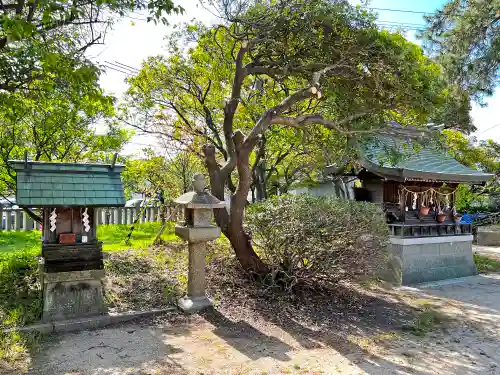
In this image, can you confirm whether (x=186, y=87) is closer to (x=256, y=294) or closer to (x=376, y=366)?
(x=256, y=294)

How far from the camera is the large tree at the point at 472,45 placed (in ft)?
35.0

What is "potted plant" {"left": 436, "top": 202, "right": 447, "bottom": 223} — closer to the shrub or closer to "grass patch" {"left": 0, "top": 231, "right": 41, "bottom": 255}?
the shrub

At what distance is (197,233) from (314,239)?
2.25 metres

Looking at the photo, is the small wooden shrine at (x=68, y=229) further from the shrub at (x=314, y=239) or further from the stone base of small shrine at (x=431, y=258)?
the stone base of small shrine at (x=431, y=258)

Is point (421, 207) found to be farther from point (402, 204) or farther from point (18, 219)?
point (18, 219)

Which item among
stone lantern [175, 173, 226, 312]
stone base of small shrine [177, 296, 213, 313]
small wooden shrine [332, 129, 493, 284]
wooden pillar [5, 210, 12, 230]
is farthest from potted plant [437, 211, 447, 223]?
wooden pillar [5, 210, 12, 230]

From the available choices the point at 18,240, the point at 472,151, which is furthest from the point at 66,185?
the point at 472,151

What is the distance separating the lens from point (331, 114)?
9.00m

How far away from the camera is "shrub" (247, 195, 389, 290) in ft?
24.6

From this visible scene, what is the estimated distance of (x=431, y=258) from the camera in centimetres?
1217

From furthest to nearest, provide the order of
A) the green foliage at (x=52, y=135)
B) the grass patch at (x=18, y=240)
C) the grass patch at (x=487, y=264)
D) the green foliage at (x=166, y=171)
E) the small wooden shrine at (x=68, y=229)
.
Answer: the grass patch at (x=487, y=264), the green foliage at (x=166, y=171), the grass patch at (x=18, y=240), the green foliage at (x=52, y=135), the small wooden shrine at (x=68, y=229)

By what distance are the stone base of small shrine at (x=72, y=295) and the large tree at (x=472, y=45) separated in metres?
10.8

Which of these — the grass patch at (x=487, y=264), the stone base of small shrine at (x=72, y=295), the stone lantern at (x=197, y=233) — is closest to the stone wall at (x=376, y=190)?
the grass patch at (x=487, y=264)

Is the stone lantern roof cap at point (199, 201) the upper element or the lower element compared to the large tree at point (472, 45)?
lower
